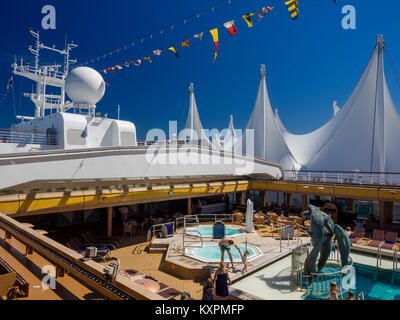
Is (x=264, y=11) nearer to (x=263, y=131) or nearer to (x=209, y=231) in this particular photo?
(x=209, y=231)

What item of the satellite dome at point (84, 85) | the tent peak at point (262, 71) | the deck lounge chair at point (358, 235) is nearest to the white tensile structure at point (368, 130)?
the deck lounge chair at point (358, 235)

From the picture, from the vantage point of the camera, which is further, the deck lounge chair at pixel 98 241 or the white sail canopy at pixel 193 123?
the white sail canopy at pixel 193 123

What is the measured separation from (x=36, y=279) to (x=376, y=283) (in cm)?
1099

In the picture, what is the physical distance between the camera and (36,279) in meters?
4.02

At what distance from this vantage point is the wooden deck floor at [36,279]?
3.53 m

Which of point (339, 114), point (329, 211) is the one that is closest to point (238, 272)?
point (329, 211)

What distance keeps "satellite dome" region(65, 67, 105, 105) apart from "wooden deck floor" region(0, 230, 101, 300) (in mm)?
15633

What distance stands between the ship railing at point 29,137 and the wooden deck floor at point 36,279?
36.1 feet

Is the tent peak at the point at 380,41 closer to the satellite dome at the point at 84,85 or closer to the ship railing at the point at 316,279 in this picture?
the ship railing at the point at 316,279

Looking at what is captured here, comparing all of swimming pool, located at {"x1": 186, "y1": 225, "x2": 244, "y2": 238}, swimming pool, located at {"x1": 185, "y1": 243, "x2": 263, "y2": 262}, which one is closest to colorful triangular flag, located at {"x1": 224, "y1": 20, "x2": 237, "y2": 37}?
swimming pool, located at {"x1": 185, "y1": 243, "x2": 263, "y2": 262}

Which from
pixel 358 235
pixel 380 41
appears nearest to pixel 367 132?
pixel 380 41
